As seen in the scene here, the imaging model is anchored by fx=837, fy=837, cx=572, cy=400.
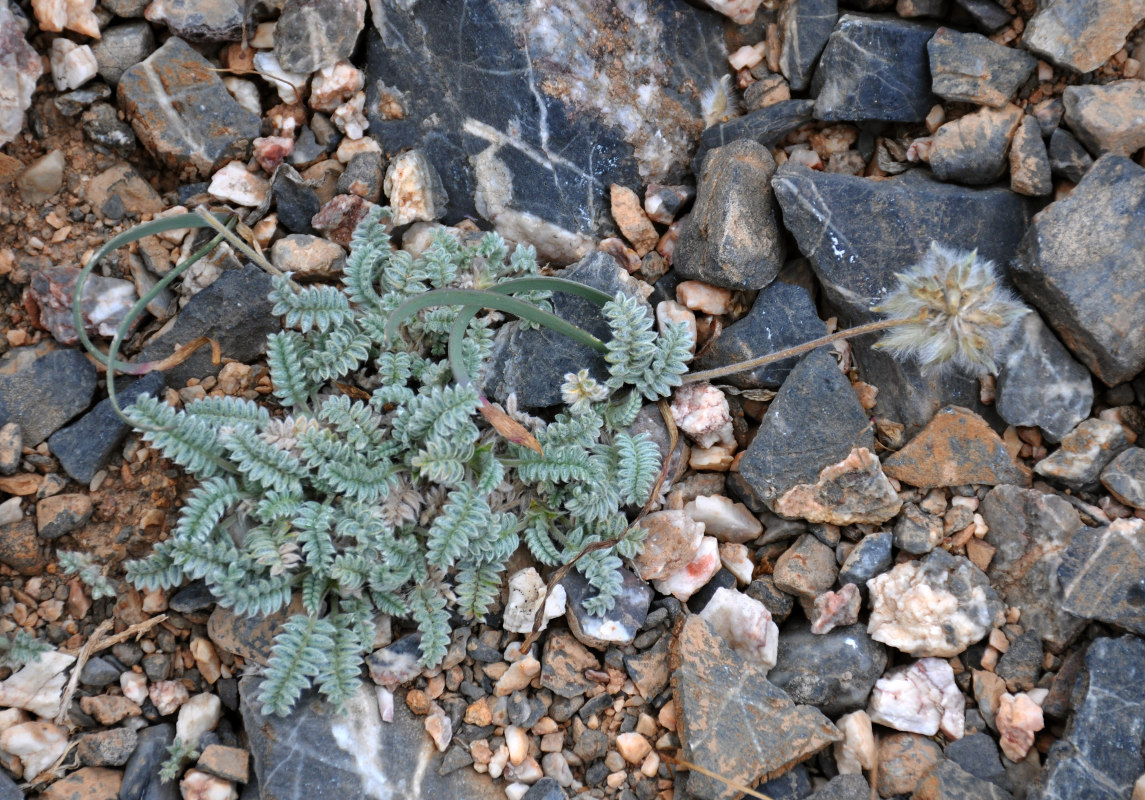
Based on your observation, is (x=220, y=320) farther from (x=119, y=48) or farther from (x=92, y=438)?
(x=119, y=48)

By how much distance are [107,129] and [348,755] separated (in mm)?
2417

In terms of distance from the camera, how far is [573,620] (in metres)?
2.82

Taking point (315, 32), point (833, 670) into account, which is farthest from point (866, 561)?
point (315, 32)

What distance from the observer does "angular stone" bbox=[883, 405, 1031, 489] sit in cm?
296

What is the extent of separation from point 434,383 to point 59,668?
4.87 ft

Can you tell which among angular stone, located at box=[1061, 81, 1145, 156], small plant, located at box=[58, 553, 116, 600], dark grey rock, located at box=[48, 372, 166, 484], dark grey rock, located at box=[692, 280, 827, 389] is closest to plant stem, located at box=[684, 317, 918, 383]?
dark grey rock, located at box=[692, 280, 827, 389]

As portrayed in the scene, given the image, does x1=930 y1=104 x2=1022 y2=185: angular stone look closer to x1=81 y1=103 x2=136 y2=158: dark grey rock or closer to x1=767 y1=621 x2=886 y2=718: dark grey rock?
x1=767 y1=621 x2=886 y2=718: dark grey rock

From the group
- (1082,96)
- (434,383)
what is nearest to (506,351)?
(434,383)

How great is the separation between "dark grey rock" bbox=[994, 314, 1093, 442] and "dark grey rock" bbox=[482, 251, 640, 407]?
143cm

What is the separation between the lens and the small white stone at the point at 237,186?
10.5ft

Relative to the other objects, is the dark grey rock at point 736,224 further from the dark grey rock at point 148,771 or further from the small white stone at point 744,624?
the dark grey rock at point 148,771

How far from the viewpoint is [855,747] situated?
8.66 ft

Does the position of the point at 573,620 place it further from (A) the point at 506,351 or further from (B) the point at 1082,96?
(B) the point at 1082,96

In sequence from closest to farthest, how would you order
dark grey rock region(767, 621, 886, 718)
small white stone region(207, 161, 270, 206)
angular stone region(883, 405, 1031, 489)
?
1. dark grey rock region(767, 621, 886, 718)
2. angular stone region(883, 405, 1031, 489)
3. small white stone region(207, 161, 270, 206)
